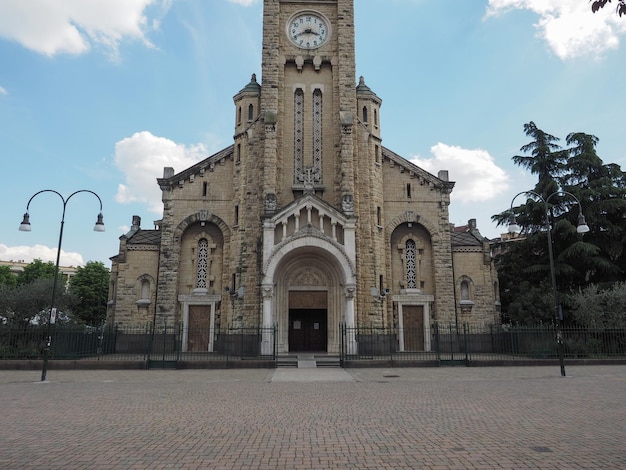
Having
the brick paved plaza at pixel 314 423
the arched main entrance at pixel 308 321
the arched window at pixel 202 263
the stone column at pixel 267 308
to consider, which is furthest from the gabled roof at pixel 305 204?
the brick paved plaza at pixel 314 423

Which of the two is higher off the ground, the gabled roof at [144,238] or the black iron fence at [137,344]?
the gabled roof at [144,238]

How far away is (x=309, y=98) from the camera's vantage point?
31.8 metres

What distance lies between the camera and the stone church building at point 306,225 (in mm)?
29078

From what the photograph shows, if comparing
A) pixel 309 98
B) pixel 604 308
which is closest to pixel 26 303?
pixel 309 98

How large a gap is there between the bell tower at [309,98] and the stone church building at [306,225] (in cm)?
8

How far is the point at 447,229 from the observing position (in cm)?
3222

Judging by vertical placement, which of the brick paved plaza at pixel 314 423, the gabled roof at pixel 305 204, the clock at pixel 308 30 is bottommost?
the brick paved plaza at pixel 314 423

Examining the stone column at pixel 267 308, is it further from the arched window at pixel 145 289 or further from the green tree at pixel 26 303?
the green tree at pixel 26 303

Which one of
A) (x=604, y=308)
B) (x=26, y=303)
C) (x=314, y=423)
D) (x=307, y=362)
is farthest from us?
(x=26, y=303)

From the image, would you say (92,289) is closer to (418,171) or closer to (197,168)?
(197,168)

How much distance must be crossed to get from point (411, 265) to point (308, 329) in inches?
330

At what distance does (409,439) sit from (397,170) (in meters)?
26.3

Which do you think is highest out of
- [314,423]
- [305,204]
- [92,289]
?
→ [305,204]

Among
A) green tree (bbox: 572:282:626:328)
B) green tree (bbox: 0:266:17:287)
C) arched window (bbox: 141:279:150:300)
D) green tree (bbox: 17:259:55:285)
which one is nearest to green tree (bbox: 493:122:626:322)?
green tree (bbox: 572:282:626:328)
